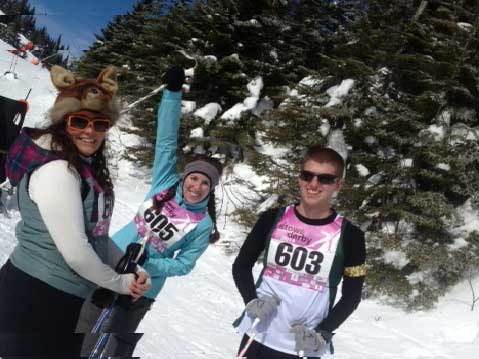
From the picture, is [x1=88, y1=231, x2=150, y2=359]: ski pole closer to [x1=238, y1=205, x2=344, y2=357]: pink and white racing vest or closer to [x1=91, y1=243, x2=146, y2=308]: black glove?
[x1=91, y1=243, x2=146, y2=308]: black glove

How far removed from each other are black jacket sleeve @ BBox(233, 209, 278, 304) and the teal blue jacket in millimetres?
513

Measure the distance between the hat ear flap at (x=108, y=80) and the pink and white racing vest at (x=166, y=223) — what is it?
1.08m

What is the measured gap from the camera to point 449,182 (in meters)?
7.42

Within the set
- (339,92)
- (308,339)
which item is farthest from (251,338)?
(339,92)

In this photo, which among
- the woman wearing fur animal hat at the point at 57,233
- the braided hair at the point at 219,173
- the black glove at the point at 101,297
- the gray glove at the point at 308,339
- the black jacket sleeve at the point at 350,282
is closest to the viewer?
the woman wearing fur animal hat at the point at 57,233

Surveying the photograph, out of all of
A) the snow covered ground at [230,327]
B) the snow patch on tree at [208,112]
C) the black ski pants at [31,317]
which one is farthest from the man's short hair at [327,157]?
the snow patch on tree at [208,112]

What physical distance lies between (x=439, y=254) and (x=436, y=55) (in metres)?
3.96

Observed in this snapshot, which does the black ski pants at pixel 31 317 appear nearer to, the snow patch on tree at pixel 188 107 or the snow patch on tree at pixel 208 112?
the snow patch on tree at pixel 208 112

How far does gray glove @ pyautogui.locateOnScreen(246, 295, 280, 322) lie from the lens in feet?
7.16

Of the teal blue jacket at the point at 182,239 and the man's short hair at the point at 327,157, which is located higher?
the man's short hair at the point at 327,157

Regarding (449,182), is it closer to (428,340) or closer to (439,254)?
(439,254)

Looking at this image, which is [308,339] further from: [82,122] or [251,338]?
[82,122]

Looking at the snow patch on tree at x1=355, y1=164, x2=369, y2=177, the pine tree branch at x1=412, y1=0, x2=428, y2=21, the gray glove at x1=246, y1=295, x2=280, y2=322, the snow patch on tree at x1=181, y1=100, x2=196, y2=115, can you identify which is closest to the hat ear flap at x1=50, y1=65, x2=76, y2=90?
the gray glove at x1=246, y1=295, x2=280, y2=322

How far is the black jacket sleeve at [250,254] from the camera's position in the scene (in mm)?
2367
